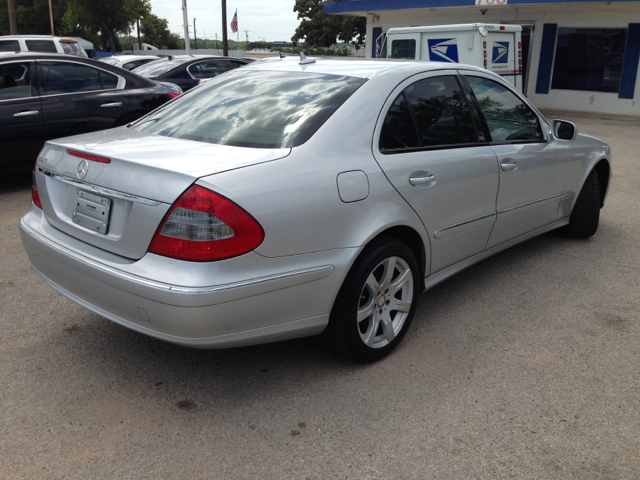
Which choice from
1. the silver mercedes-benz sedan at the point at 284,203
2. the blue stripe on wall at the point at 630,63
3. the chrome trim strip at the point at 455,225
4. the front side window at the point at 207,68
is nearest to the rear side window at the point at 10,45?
the front side window at the point at 207,68

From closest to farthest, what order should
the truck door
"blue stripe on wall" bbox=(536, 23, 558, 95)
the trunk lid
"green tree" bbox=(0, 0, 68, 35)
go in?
the trunk lid, the truck door, "blue stripe on wall" bbox=(536, 23, 558, 95), "green tree" bbox=(0, 0, 68, 35)

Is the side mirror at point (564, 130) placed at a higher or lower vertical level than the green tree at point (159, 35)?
lower

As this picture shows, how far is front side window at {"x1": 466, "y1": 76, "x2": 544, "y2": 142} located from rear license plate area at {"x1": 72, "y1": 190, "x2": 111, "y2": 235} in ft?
7.96

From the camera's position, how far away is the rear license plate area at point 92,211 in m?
2.61

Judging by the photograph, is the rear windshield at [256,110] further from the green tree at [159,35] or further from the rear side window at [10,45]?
the green tree at [159,35]

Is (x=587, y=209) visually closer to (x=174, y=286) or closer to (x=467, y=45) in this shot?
(x=174, y=286)

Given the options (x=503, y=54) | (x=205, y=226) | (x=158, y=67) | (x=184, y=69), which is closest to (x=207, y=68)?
(x=184, y=69)

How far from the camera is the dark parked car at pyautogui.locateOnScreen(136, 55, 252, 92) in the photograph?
10531 mm

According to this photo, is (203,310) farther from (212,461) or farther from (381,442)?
(381,442)

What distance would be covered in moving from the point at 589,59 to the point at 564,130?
14.2 metres

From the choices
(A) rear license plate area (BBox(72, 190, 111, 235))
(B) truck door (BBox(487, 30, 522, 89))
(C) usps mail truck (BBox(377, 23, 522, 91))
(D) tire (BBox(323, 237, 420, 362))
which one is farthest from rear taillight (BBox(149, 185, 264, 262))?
(B) truck door (BBox(487, 30, 522, 89))

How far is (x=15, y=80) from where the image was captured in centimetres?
628

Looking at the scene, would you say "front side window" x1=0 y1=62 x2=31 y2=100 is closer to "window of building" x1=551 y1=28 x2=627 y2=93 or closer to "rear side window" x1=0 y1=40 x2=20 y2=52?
"rear side window" x1=0 y1=40 x2=20 y2=52

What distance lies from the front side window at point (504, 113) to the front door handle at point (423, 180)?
80 cm
